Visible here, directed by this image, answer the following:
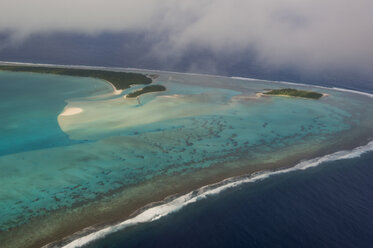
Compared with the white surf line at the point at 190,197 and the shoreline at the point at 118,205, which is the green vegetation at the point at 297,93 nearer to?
the white surf line at the point at 190,197

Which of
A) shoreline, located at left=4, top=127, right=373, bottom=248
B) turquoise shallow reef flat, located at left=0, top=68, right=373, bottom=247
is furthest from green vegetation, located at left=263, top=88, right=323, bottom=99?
shoreline, located at left=4, top=127, right=373, bottom=248

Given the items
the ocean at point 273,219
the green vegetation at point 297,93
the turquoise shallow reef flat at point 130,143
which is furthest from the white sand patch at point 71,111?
the green vegetation at point 297,93

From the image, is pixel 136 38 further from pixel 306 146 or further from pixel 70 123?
pixel 306 146

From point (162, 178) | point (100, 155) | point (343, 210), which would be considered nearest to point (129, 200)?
point (162, 178)

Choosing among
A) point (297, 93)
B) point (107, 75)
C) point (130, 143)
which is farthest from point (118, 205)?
point (107, 75)

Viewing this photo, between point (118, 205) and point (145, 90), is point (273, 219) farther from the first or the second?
point (145, 90)

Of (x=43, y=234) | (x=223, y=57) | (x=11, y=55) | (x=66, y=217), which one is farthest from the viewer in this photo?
(x=223, y=57)

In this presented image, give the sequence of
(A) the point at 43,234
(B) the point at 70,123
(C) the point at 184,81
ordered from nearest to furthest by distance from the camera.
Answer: (A) the point at 43,234
(B) the point at 70,123
(C) the point at 184,81
